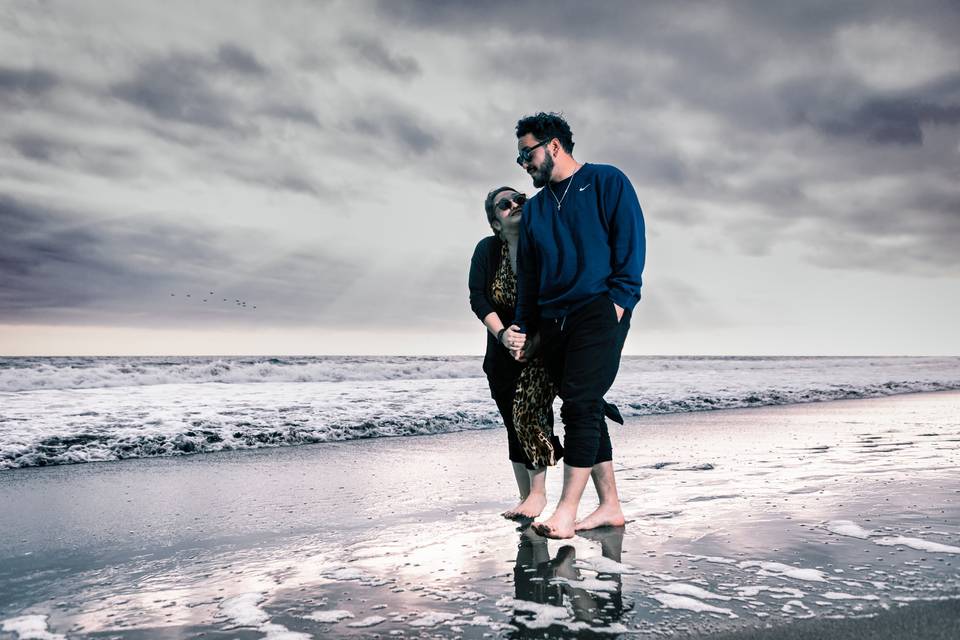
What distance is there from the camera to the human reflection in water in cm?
195

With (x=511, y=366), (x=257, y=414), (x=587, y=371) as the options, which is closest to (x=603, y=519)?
(x=587, y=371)

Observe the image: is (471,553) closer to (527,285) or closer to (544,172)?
(527,285)

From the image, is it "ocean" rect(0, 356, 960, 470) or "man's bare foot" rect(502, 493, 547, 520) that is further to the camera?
"ocean" rect(0, 356, 960, 470)

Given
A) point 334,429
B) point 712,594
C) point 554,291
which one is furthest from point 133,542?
point 334,429

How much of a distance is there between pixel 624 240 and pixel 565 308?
15.1 inches

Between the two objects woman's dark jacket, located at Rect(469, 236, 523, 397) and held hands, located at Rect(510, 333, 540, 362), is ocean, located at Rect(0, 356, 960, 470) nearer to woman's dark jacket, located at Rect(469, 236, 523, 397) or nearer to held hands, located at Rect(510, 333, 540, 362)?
woman's dark jacket, located at Rect(469, 236, 523, 397)

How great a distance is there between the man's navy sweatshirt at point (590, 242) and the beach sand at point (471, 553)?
1041 mm

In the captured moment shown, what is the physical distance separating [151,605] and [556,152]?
2.33 metres

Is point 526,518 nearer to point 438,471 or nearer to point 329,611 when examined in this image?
point 329,611

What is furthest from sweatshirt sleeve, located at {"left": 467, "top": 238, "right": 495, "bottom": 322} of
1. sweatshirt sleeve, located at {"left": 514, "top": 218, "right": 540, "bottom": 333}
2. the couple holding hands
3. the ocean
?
the ocean

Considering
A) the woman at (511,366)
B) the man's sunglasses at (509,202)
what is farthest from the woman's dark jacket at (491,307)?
the man's sunglasses at (509,202)

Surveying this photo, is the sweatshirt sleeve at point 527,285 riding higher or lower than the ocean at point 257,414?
higher

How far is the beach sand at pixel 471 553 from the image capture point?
6.62 ft

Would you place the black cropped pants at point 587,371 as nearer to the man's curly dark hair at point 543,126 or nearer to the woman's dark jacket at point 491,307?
the woman's dark jacket at point 491,307
